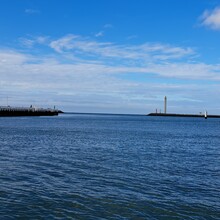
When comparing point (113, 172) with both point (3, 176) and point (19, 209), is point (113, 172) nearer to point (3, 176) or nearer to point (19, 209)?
point (3, 176)

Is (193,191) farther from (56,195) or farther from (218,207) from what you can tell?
(56,195)

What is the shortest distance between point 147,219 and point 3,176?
1052 centimetres

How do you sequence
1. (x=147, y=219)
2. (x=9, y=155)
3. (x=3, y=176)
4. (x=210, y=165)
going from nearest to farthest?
(x=147, y=219) < (x=3, y=176) < (x=210, y=165) < (x=9, y=155)

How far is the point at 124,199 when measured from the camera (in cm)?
1597

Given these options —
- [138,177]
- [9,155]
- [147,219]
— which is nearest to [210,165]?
[138,177]

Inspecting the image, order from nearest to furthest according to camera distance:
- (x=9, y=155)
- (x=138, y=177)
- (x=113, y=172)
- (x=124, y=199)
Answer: (x=124, y=199) < (x=138, y=177) < (x=113, y=172) < (x=9, y=155)

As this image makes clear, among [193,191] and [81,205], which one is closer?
[81,205]

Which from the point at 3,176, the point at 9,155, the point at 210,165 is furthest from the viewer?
the point at 9,155

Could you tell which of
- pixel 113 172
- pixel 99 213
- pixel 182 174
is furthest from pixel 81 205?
pixel 182 174

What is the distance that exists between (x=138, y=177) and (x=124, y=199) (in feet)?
18.4

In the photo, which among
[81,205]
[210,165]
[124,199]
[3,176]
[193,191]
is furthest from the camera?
[210,165]

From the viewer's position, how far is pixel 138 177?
21.5m

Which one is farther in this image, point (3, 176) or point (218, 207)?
point (3, 176)

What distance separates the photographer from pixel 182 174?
23.1m
